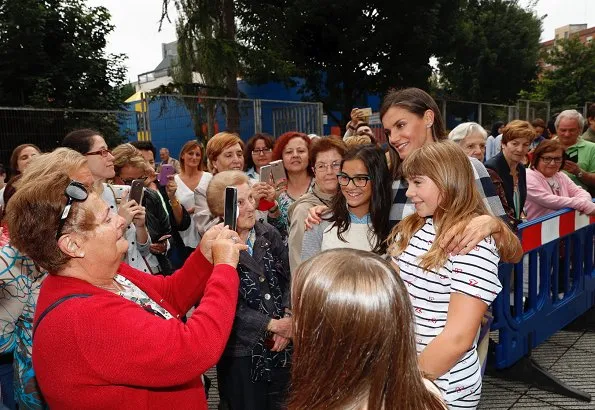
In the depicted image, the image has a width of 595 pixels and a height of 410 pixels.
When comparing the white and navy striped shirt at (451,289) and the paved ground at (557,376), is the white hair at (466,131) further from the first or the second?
the white and navy striped shirt at (451,289)

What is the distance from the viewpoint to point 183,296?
2.28 m

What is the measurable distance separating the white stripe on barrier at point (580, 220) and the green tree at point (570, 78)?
32798mm

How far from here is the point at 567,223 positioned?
14.6 feet

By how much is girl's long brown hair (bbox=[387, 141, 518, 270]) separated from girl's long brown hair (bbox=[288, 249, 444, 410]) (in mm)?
876

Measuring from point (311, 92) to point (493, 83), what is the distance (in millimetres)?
15530

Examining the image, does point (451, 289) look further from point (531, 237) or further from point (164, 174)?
point (164, 174)

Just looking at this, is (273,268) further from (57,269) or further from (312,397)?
(312,397)

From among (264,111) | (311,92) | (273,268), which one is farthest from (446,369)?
(311,92)

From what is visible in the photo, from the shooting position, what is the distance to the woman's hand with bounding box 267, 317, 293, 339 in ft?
9.16

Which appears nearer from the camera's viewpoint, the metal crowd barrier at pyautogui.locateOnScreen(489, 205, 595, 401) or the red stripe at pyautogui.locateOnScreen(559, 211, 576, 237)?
the metal crowd barrier at pyautogui.locateOnScreen(489, 205, 595, 401)

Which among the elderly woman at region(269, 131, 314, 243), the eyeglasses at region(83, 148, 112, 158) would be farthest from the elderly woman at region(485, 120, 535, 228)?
the eyeglasses at region(83, 148, 112, 158)

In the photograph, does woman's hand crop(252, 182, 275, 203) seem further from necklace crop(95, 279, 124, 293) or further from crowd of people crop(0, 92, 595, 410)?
necklace crop(95, 279, 124, 293)

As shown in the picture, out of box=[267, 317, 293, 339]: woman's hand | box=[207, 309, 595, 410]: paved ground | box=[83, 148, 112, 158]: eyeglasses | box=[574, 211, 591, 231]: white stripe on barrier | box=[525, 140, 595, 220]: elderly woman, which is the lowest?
box=[207, 309, 595, 410]: paved ground

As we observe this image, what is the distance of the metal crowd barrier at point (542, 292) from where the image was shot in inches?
153
